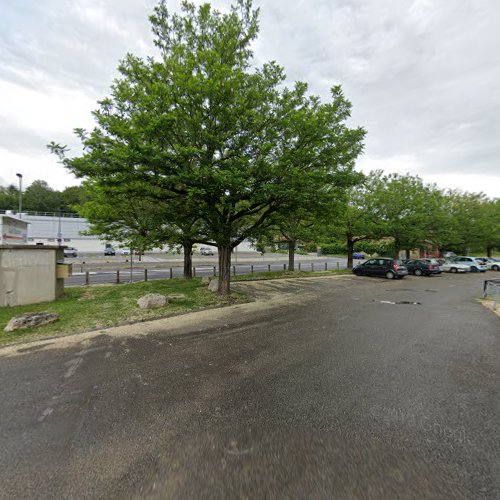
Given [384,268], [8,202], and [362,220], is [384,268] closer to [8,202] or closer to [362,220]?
[362,220]

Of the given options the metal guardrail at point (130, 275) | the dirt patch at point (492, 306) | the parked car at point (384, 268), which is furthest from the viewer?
the parked car at point (384, 268)

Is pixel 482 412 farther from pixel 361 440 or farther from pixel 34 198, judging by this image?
pixel 34 198

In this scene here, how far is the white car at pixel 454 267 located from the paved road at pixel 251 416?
25184 millimetres

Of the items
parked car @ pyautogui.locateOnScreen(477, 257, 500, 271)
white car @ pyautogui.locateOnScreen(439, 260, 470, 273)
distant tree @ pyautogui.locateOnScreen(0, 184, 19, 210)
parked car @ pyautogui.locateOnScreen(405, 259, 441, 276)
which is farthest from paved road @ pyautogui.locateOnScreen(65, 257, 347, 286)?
distant tree @ pyautogui.locateOnScreen(0, 184, 19, 210)

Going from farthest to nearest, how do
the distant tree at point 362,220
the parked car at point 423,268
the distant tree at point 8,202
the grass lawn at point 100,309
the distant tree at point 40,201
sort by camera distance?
the distant tree at point 40,201 < the distant tree at point 8,202 < the parked car at point 423,268 < the distant tree at point 362,220 < the grass lawn at point 100,309

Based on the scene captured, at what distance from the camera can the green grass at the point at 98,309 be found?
6.18 m

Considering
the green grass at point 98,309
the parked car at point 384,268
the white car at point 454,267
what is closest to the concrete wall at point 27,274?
the green grass at point 98,309

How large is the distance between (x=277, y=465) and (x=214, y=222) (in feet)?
27.4

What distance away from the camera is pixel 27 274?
8.34 meters

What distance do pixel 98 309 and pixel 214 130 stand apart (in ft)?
23.5

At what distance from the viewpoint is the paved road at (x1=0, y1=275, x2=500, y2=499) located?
7.18 feet

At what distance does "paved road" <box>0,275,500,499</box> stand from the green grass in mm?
828

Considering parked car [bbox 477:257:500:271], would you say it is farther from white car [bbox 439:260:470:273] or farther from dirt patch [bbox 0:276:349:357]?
dirt patch [bbox 0:276:349:357]

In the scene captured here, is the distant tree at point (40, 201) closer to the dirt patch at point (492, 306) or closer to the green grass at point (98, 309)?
the green grass at point (98, 309)
